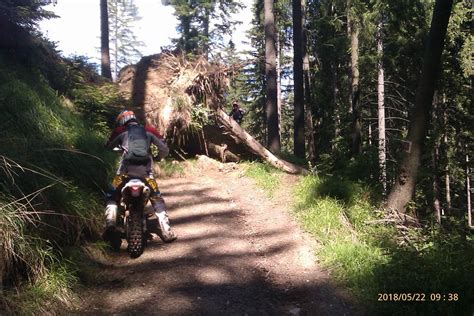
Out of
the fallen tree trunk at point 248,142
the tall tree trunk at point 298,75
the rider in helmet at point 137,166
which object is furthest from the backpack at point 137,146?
the tall tree trunk at point 298,75

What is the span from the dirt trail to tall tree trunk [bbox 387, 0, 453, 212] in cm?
225

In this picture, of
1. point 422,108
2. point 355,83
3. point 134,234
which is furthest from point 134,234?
point 355,83

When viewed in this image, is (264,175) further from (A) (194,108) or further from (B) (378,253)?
(B) (378,253)

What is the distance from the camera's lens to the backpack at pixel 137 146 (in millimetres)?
6527

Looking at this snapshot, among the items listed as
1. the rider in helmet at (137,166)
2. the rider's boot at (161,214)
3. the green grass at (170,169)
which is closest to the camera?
the rider in helmet at (137,166)

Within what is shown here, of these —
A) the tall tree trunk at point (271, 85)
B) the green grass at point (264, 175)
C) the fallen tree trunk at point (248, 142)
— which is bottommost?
the green grass at point (264, 175)

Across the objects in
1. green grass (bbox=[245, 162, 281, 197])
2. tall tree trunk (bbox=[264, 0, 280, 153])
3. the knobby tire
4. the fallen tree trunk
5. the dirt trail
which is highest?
tall tree trunk (bbox=[264, 0, 280, 153])

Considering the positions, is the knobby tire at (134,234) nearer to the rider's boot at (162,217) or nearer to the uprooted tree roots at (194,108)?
the rider's boot at (162,217)

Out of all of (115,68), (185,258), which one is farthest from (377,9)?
(115,68)

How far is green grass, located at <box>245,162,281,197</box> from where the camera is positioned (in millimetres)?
9903

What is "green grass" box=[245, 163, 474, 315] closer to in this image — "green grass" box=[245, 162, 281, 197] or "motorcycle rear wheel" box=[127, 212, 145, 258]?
"green grass" box=[245, 162, 281, 197]

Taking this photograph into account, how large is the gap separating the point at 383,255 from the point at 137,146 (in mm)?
4184

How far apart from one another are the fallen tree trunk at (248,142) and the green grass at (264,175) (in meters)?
0.30

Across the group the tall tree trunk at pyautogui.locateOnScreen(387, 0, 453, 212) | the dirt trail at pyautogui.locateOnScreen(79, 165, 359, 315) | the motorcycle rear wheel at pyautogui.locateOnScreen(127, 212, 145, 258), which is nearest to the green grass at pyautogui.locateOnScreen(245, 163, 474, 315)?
the dirt trail at pyautogui.locateOnScreen(79, 165, 359, 315)
